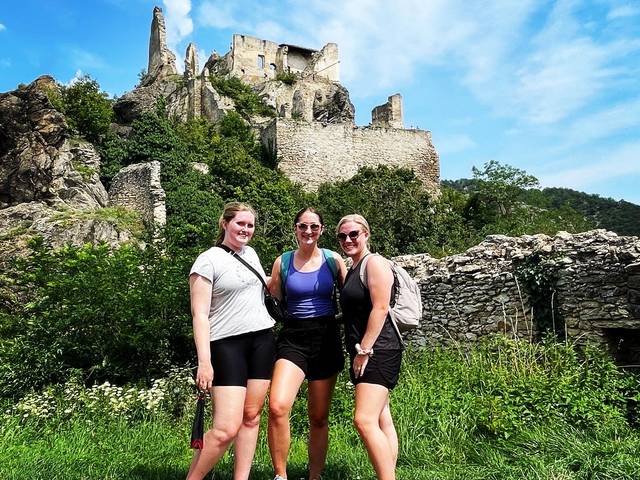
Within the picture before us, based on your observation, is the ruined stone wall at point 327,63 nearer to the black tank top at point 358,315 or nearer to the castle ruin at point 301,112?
the castle ruin at point 301,112

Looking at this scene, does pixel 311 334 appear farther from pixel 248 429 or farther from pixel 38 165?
pixel 38 165

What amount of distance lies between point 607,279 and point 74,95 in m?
25.7

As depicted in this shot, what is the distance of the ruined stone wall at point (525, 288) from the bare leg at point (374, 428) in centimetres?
379

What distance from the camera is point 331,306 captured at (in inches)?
147

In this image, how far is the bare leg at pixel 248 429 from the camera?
3.41 m

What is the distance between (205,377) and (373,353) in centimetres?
108

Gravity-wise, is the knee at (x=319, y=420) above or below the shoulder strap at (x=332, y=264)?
below

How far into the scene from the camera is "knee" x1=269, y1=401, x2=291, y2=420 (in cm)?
346

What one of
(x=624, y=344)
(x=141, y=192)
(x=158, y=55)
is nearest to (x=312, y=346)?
(x=624, y=344)

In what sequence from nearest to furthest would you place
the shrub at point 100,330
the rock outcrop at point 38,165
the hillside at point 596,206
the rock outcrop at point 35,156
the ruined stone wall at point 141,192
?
the shrub at point 100,330 → the rock outcrop at point 38,165 → the rock outcrop at point 35,156 → the ruined stone wall at point 141,192 → the hillside at point 596,206

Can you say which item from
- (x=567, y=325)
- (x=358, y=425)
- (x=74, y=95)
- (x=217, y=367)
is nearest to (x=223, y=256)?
(x=217, y=367)

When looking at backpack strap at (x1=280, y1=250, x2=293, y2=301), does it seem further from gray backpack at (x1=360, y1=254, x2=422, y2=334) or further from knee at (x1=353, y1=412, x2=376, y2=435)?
knee at (x1=353, y1=412, x2=376, y2=435)

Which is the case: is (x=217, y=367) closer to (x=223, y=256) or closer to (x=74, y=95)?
(x=223, y=256)

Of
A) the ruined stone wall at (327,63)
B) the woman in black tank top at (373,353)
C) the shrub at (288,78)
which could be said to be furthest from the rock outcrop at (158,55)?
the woman in black tank top at (373,353)
